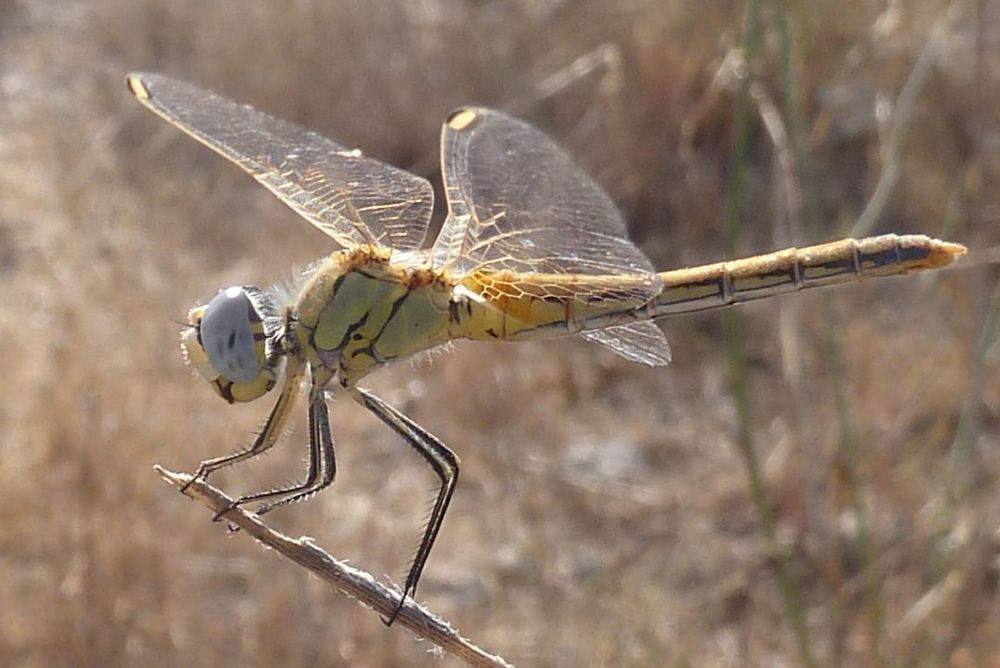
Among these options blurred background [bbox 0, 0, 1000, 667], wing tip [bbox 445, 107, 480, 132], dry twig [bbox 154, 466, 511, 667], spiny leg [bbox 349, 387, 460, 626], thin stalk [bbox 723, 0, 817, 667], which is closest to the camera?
dry twig [bbox 154, 466, 511, 667]

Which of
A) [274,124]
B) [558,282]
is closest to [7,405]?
[274,124]

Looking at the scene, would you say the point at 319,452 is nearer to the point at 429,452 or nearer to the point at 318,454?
the point at 318,454

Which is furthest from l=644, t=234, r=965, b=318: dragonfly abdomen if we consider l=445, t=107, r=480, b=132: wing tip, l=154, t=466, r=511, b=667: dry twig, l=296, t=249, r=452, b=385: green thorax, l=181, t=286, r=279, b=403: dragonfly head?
l=154, t=466, r=511, b=667: dry twig

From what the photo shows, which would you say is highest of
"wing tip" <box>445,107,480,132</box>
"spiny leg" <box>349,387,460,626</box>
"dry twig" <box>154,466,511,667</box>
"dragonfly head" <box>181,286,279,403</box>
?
"wing tip" <box>445,107,480,132</box>

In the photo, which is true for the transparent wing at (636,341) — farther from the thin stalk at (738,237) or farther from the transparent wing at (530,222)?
the thin stalk at (738,237)

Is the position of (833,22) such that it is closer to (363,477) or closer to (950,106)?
(950,106)

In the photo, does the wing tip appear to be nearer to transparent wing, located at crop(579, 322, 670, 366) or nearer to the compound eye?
transparent wing, located at crop(579, 322, 670, 366)

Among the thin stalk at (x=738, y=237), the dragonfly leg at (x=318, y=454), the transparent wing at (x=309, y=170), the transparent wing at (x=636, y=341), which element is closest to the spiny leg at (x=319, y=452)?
the dragonfly leg at (x=318, y=454)
